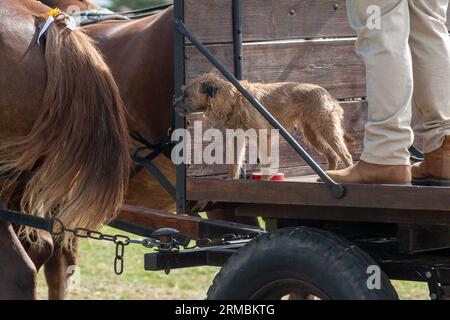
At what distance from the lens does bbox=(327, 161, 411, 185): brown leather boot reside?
10.3 feet

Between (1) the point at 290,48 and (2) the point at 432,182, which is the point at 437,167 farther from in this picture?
(1) the point at 290,48

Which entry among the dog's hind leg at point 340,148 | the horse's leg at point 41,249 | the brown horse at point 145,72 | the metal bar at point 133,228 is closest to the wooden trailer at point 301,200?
the dog's hind leg at point 340,148

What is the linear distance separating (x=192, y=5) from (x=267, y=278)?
1137 mm

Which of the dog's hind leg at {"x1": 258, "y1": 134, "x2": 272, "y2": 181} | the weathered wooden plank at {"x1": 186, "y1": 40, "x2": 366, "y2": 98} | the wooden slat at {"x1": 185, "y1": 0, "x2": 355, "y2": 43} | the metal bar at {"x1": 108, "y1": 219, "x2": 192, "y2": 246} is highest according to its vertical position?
the wooden slat at {"x1": 185, "y1": 0, "x2": 355, "y2": 43}

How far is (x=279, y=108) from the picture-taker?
12.0 feet

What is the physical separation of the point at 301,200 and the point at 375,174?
10.9 inches

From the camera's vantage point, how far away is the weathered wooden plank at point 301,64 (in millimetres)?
3709

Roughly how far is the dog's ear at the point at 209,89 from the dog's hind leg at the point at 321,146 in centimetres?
46

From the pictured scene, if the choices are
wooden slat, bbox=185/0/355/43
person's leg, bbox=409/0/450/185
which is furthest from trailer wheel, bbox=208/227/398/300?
wooden slat, bbox=185/0/355/43

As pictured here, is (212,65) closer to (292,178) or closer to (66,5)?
(292,178)

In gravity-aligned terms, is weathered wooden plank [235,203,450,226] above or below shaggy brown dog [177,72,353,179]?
below

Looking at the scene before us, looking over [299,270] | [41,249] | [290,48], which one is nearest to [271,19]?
[290,48]

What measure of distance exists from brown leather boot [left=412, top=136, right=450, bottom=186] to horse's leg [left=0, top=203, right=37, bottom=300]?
1762mm

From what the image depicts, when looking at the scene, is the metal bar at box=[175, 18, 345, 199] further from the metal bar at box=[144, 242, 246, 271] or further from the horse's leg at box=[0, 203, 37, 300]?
the horse's leg at box=[0, 203, 37, 300]
